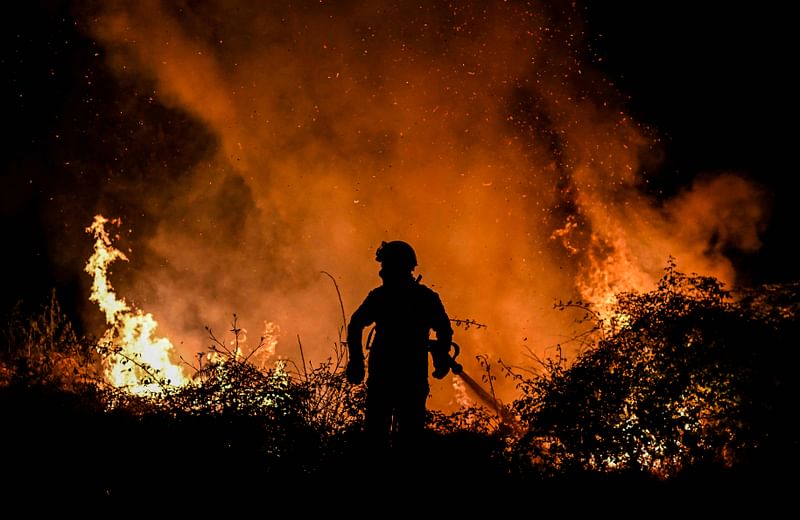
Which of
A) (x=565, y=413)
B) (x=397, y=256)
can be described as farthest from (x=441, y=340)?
(x=565, y=413)

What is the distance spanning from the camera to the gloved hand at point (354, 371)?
16.8ft

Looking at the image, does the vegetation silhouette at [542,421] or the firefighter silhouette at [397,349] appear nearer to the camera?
the firefighter silhouette at [397,349]

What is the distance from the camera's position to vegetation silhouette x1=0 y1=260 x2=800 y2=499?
5.27 m

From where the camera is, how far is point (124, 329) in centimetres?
1784

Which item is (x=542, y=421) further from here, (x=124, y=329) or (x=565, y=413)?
(x=124, y=329)

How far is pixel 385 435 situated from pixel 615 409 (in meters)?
3.20

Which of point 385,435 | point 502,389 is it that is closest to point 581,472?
point 385,435

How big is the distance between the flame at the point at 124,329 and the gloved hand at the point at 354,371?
34.0 ft

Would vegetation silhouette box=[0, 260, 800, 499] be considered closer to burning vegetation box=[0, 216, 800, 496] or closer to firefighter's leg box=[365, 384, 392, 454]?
burning vegetation box=[0, 216, 800, 496]

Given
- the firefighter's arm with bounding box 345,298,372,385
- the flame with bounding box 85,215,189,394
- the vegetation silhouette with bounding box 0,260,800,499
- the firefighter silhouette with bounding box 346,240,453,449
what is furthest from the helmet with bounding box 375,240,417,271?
the flame with bounding box 85,215,189,394

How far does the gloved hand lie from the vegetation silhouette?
0.96m

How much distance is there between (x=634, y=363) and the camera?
654 centimetres

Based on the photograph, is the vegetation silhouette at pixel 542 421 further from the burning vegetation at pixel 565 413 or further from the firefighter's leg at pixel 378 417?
the firefighter's leg at pixel 378 417

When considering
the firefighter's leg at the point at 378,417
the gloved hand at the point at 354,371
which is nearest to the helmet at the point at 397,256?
the gloved hand at the point at 354,371
